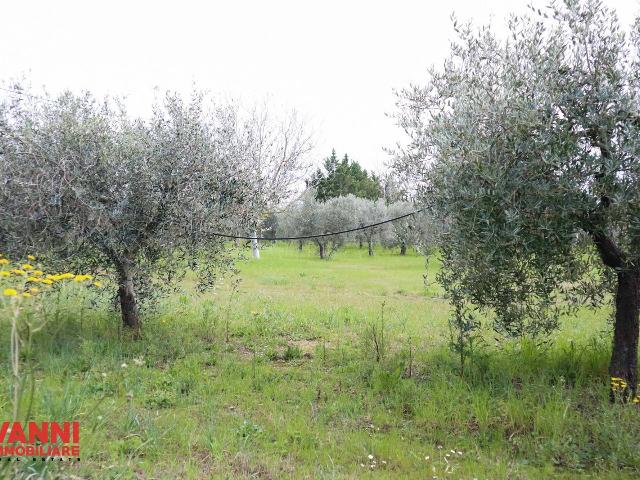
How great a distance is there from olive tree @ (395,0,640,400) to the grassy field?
38.7 inches

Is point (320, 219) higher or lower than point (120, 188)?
higher

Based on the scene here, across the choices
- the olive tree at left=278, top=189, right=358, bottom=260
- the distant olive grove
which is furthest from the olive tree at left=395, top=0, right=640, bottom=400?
the olive tree at left=278, top=189, right=358, bottom=260

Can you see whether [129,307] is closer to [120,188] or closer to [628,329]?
[120,188]

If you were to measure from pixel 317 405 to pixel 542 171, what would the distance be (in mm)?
4078

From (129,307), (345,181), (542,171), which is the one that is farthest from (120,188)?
(345,181)

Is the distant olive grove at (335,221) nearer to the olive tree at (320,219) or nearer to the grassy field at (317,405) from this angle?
the olive tree at (320,219)

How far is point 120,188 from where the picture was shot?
773 cm

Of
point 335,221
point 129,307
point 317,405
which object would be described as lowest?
point 317,405

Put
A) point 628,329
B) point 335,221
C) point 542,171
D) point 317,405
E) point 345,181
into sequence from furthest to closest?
point 345,181 < point 335,221 < point 628,329 < point 317,405 < point 542,171

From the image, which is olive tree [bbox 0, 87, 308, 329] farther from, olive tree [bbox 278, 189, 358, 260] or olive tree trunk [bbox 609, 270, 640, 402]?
olive tree [bbox 278, 189, 358, 260]

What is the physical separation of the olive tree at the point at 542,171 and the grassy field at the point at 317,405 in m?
0.98

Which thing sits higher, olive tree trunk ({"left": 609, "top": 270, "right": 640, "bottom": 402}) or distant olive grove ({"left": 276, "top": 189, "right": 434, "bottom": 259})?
distant olive grove ({"left": 276, "top": 189, "right": 434, "bottom": 259})

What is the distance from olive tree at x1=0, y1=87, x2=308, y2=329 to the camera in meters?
7.38

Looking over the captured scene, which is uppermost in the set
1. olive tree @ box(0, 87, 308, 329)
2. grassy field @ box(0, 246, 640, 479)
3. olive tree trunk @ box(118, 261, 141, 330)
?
olive tree @ box(0, 87, 308, 329)
